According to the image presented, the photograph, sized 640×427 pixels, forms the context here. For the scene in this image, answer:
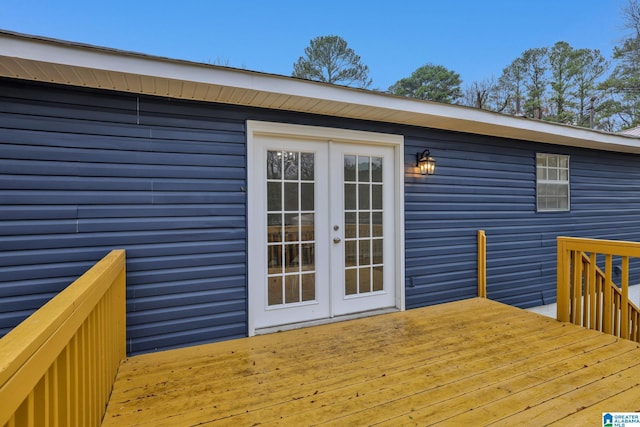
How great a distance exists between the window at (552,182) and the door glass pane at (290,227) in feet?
11.9

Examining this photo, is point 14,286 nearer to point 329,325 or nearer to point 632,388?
point 329,325

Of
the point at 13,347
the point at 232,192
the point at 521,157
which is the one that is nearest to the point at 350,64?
the point at 521,157

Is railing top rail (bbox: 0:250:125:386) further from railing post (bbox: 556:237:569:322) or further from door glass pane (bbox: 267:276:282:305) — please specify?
railing post (bbox: 556:237:569:322)

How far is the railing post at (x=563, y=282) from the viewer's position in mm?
3164

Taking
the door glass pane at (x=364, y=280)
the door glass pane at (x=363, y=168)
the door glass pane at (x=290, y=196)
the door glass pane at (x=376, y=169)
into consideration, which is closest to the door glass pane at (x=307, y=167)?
the door glass pane at (x=290, y=196)

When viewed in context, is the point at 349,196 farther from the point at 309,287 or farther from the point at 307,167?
the point at 309,287

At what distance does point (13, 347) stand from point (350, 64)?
14.1 meters

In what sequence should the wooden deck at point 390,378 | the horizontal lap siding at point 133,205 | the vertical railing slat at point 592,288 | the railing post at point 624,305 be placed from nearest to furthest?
the wooden deck at point 390,378
the horizontal lap siding at point 133,205
the railing post at point 624,305
the vertical railing slat at point 592,288

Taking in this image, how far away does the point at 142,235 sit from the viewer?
8.79ft

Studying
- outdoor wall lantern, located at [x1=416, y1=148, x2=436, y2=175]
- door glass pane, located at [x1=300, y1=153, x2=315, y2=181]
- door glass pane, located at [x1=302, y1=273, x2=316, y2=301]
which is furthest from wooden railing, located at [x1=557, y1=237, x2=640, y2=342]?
door glass pane, located at [x1=300, y1=153, x2=315, y2=181]

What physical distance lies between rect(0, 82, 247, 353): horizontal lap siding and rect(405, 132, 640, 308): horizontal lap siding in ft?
6.82

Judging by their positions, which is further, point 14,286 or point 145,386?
point 14,286

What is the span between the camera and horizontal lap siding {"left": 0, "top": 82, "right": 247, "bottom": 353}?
233cm

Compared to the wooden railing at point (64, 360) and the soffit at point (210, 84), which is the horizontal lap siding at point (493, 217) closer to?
the soffit at point (210, 84)
